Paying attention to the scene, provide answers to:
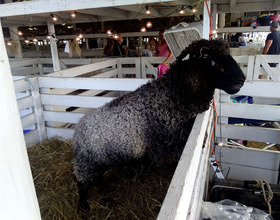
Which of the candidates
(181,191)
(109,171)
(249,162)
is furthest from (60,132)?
(181,191)

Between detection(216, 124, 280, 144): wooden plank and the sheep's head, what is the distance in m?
0.76

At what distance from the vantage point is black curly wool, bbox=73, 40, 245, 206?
7.27 feet

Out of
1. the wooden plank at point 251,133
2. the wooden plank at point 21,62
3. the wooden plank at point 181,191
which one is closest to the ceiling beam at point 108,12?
the wooden plank at point 21,62

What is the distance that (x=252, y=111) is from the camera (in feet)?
8.74

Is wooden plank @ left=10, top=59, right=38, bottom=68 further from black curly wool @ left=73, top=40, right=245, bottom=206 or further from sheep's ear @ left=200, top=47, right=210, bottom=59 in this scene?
sheep's ear @ left=200, top=47, right=210, bottom=59

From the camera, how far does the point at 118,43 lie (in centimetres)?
820

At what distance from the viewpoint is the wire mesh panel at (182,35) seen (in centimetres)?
A: 301

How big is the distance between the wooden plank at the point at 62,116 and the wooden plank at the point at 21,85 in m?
0.49

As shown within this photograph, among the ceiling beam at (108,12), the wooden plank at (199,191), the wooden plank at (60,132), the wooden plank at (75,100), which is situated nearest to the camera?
the wooden plank at (199,191)

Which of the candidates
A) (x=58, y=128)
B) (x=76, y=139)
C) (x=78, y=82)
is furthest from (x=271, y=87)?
(x=58, y=128)

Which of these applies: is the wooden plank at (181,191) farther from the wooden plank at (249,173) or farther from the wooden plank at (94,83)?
the wooden plank at (94,83)

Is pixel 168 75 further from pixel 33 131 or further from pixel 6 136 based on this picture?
pixel 33 131

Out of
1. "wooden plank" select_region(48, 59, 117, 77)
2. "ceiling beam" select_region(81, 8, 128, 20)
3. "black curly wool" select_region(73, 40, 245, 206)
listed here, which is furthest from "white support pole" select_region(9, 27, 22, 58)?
"black curly wool" select_region(73, 40, 245, 206)

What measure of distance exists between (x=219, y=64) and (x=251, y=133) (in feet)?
3.47
